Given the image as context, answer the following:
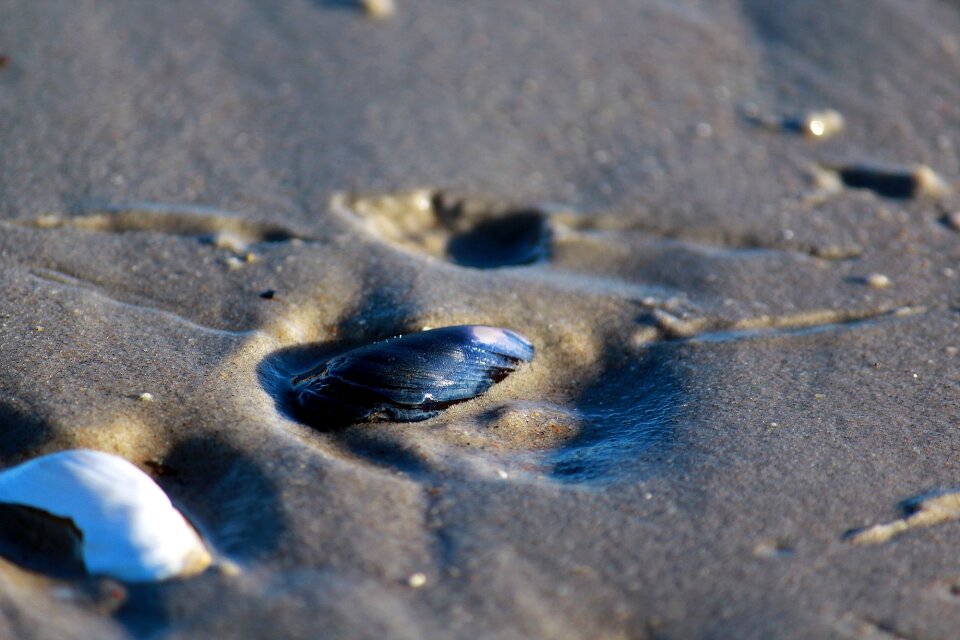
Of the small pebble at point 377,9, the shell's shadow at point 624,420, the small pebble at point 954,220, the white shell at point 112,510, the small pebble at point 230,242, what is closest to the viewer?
the white shell at point 112,510

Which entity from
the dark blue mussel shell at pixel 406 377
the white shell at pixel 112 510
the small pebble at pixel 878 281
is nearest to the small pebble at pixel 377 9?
the dark blue mussel shell at pixel 406 377

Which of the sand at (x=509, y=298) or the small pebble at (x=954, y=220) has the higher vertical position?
the small pebble at (x=954, y=220)

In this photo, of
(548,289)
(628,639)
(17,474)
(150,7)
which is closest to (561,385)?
(548,289)

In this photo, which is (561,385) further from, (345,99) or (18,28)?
(18,28)

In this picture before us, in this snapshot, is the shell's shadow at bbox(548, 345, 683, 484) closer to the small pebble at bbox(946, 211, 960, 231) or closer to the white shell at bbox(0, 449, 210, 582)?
the white shell at bbox(0, 449, 210, 582)

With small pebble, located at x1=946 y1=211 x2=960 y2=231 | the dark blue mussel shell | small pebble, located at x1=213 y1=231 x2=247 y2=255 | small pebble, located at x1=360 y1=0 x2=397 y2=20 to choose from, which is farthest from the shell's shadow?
small pebble, located at x1=360 y1=0 x2=397 y2=20

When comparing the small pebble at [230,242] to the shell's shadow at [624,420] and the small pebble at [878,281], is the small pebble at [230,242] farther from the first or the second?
the small pebble at [878,281]

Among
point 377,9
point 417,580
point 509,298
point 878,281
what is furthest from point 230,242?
point 878,281
